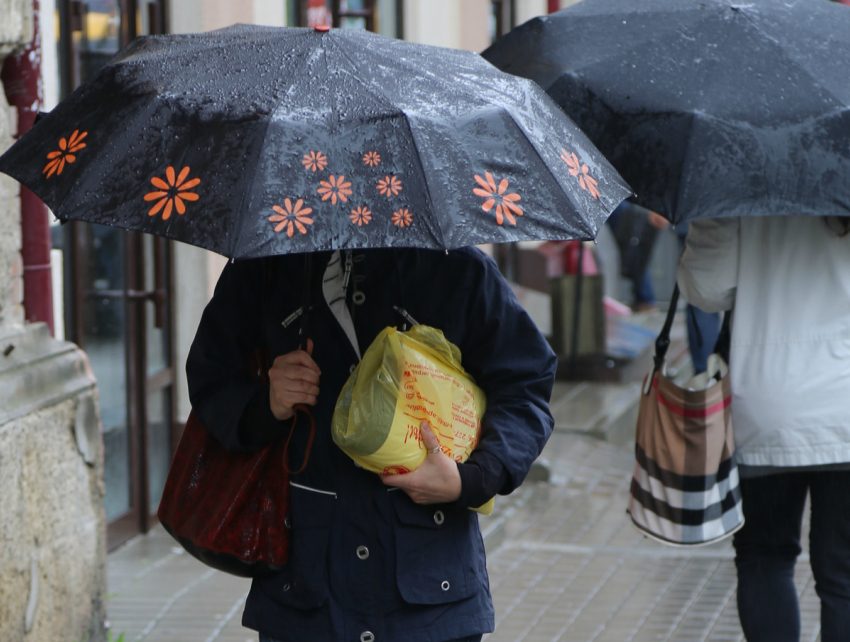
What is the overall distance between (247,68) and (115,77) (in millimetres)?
294

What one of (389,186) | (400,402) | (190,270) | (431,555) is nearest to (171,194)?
(389,186)

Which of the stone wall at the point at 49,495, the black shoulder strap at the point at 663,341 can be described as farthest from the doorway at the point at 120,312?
the black shoulder strap at the point at 663,341

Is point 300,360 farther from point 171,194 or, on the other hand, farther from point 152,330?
point 152,330

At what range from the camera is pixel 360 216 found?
6.56ft

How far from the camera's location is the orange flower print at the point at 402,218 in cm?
201

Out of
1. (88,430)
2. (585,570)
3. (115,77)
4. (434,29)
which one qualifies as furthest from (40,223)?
(434,29)

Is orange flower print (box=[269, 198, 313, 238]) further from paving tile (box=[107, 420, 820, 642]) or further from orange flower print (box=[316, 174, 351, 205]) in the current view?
paving tile (box=[107, 420, 820, 642])

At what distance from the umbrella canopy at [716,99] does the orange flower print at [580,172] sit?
61cm

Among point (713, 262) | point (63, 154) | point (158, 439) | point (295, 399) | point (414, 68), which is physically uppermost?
point (414, 68)

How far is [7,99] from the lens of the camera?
3.67m

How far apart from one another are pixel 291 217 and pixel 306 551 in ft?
2.50

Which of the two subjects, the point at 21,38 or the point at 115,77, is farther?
the point at 21,38

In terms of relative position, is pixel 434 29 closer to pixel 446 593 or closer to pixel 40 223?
pixel 40 223

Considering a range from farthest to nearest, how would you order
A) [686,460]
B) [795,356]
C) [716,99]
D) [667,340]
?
[667,340] < [686,460] < [795,356] < [716,99]
